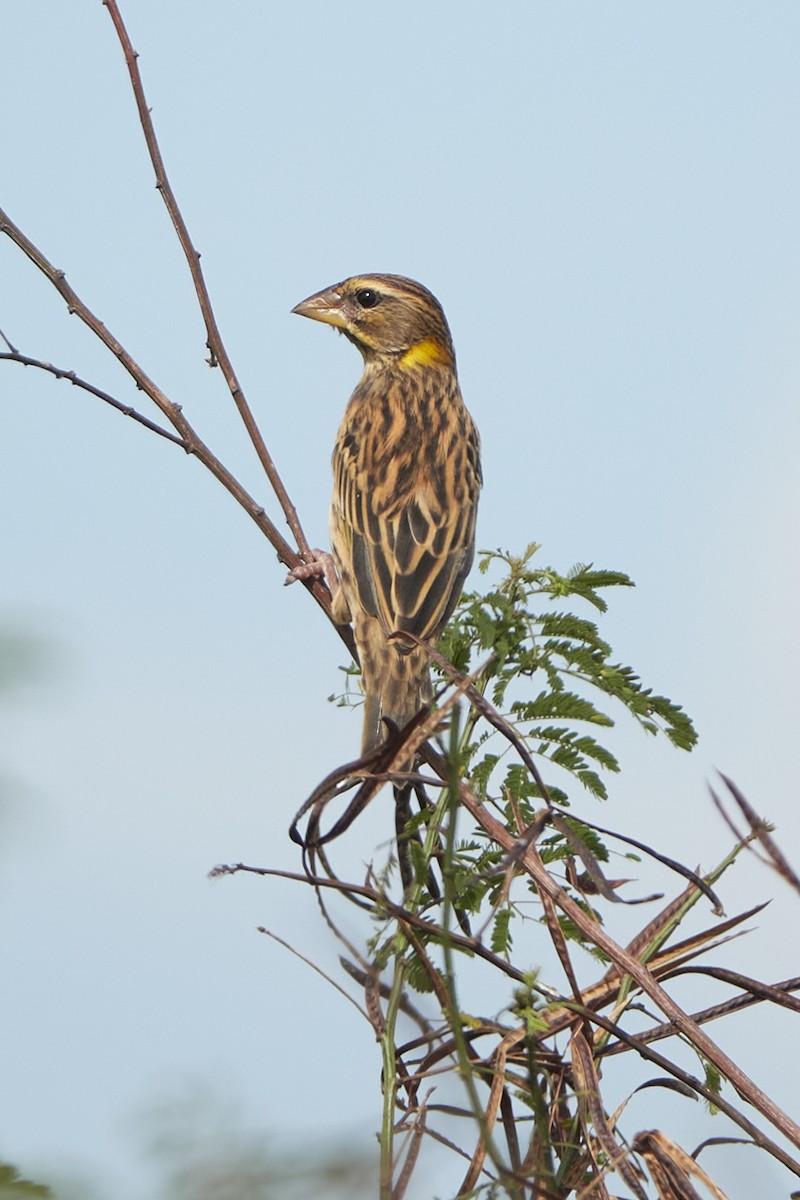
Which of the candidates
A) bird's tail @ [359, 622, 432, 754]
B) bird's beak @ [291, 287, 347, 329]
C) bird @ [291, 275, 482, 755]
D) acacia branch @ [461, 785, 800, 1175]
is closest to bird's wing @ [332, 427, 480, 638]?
bird @ [291, 275, 482, 755]

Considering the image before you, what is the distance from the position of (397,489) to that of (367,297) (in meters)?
1.65

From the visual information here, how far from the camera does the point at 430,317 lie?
699 cm

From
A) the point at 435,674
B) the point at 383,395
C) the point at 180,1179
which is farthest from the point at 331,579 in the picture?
the point at 180,1179

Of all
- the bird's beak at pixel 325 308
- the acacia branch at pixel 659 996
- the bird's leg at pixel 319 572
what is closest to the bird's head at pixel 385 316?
the bird's beak at pixel 325 308

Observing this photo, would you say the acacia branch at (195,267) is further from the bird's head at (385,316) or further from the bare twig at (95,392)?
the bird's head at (385,316)

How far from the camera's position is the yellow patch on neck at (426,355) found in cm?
692

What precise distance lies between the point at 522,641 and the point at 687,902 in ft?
2.70

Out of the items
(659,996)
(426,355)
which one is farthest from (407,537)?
(659,996)

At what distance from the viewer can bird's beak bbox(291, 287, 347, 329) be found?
6570 mm

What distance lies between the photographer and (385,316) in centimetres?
685

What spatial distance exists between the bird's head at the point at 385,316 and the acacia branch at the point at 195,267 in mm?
2520

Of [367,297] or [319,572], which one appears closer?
[319,572]

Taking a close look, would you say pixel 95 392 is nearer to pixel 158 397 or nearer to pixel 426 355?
pixel 158 397

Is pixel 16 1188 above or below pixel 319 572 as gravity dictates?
below
